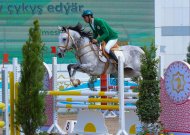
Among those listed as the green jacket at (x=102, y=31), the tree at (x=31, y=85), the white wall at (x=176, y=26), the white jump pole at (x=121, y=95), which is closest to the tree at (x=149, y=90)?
the white jump pole at (x=121, y=95)

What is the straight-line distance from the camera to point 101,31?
29.7 ft

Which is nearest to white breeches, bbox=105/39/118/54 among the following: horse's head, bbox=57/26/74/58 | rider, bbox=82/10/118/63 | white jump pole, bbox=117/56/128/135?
rider, bbox=82/10/118/63

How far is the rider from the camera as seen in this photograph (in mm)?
8922

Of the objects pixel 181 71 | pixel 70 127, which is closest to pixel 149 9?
pixel 70 127

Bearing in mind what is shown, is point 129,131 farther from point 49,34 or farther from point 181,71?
point 49,34

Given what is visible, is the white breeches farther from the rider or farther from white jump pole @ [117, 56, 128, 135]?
white jump pole @ [117, 56, 128, 135]

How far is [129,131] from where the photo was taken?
27.7 feet

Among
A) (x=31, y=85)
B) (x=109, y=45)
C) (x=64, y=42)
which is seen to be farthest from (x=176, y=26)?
(x=31, y=85)

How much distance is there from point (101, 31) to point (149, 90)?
189cm

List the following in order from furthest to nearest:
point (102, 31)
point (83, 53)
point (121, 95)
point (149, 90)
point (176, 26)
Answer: point (176, 26) < point (83, 53) < point (102, 31) < point (121, 95) < point (149, 90)

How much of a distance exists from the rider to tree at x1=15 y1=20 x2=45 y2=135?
2211 millimetres

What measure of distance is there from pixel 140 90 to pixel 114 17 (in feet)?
50.7

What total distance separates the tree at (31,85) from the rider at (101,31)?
221cm

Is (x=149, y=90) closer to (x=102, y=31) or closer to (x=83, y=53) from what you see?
(x=102, y=31)
